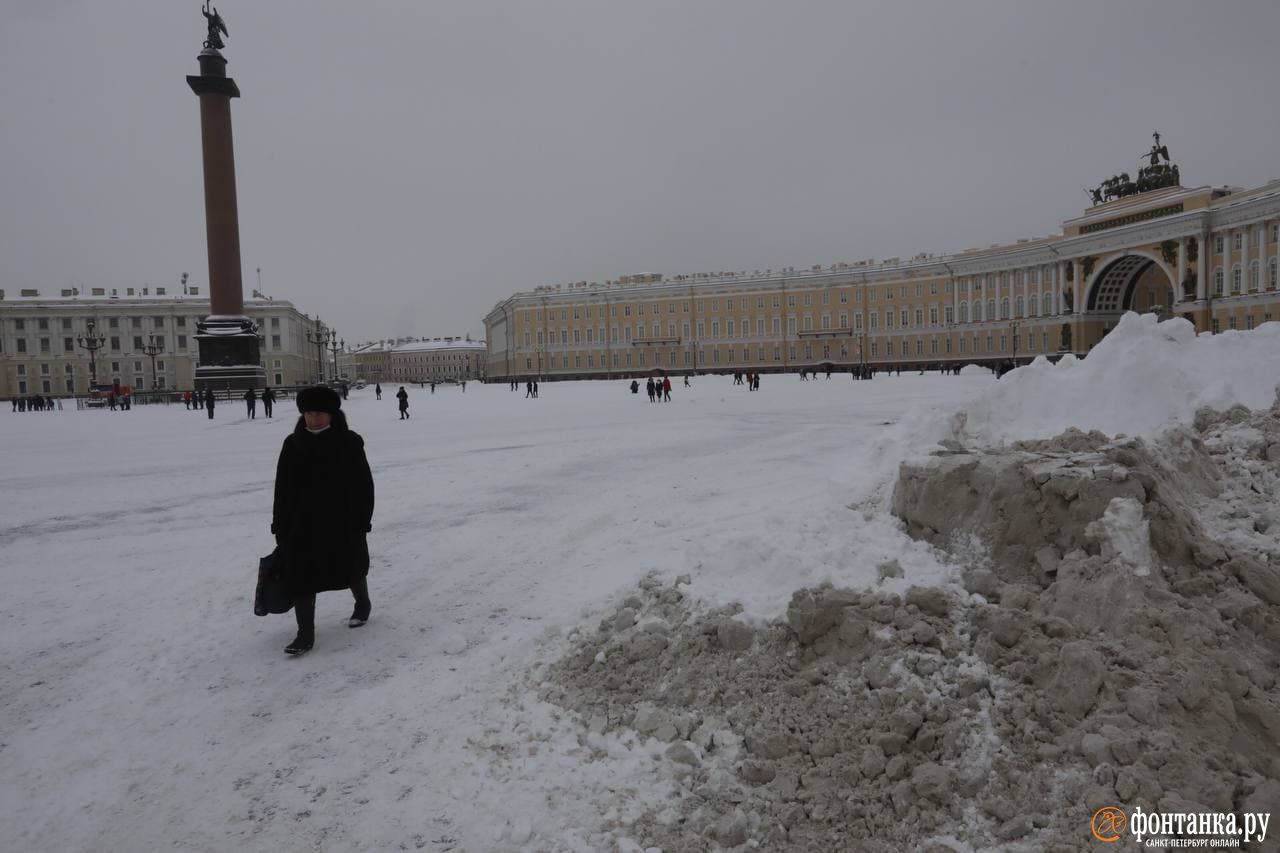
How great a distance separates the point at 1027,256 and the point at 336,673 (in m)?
81.6

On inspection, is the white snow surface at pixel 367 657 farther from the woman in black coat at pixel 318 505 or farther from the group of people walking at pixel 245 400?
the group of people walking at pixel 245 400

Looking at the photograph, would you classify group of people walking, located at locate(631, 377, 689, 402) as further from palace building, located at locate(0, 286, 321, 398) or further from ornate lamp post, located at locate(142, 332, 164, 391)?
palace building, located at locate(0, 286, 321, 398)

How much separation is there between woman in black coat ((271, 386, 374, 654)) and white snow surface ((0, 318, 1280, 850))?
46cm

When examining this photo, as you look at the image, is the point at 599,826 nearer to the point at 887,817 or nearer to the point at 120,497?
the point at 887,817

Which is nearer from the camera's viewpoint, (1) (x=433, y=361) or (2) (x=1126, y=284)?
(2) (x=1126, y=284)

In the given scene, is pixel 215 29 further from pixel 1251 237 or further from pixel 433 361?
pixel 433 361

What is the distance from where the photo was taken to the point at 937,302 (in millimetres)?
81812

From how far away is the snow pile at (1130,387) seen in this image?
25.0 feet

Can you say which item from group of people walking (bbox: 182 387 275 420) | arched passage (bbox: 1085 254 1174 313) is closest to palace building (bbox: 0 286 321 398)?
group of people walking (bbox: 182 387 275 420)

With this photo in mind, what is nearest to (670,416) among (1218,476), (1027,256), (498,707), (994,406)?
(994,406)

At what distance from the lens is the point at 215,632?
5.10 meters

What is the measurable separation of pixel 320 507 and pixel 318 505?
0.06ft

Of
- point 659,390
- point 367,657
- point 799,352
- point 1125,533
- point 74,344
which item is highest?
point 74,344

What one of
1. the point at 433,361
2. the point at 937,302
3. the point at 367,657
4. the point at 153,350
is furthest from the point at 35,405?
the point at 433,361
